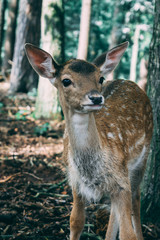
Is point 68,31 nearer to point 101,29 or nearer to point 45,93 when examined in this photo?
point 101,29

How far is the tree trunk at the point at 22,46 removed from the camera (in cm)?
991

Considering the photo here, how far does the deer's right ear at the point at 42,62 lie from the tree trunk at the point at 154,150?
156 cm

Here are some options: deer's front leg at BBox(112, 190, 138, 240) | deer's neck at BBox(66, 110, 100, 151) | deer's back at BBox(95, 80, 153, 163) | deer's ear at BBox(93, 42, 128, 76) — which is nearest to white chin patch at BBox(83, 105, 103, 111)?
deer's neck at BBox(66, 110, 100, 151)

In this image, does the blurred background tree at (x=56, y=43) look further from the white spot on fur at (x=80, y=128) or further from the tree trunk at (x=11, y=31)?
the white spot on fur at (x=80, y=128)

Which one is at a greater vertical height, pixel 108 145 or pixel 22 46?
pixel 22 46

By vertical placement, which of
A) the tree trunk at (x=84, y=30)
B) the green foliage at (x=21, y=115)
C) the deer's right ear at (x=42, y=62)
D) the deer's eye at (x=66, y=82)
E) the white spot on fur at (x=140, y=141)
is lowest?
the green foliage at (x=21, y=115)

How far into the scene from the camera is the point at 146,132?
13.9 ft

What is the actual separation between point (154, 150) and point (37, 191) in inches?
74.3

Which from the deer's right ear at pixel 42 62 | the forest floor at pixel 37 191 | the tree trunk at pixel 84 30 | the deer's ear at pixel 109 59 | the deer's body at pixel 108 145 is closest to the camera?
the deer's body at pixel 108 145

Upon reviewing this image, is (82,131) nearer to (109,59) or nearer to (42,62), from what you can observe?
(42,62)

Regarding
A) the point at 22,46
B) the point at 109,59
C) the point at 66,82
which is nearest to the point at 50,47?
the point at 22,46

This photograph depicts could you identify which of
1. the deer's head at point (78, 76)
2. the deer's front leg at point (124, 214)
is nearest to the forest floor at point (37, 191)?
the deer's front leg at point (124, 214)

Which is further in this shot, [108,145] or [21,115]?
[21,115]

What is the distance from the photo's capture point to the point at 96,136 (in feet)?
10.6
